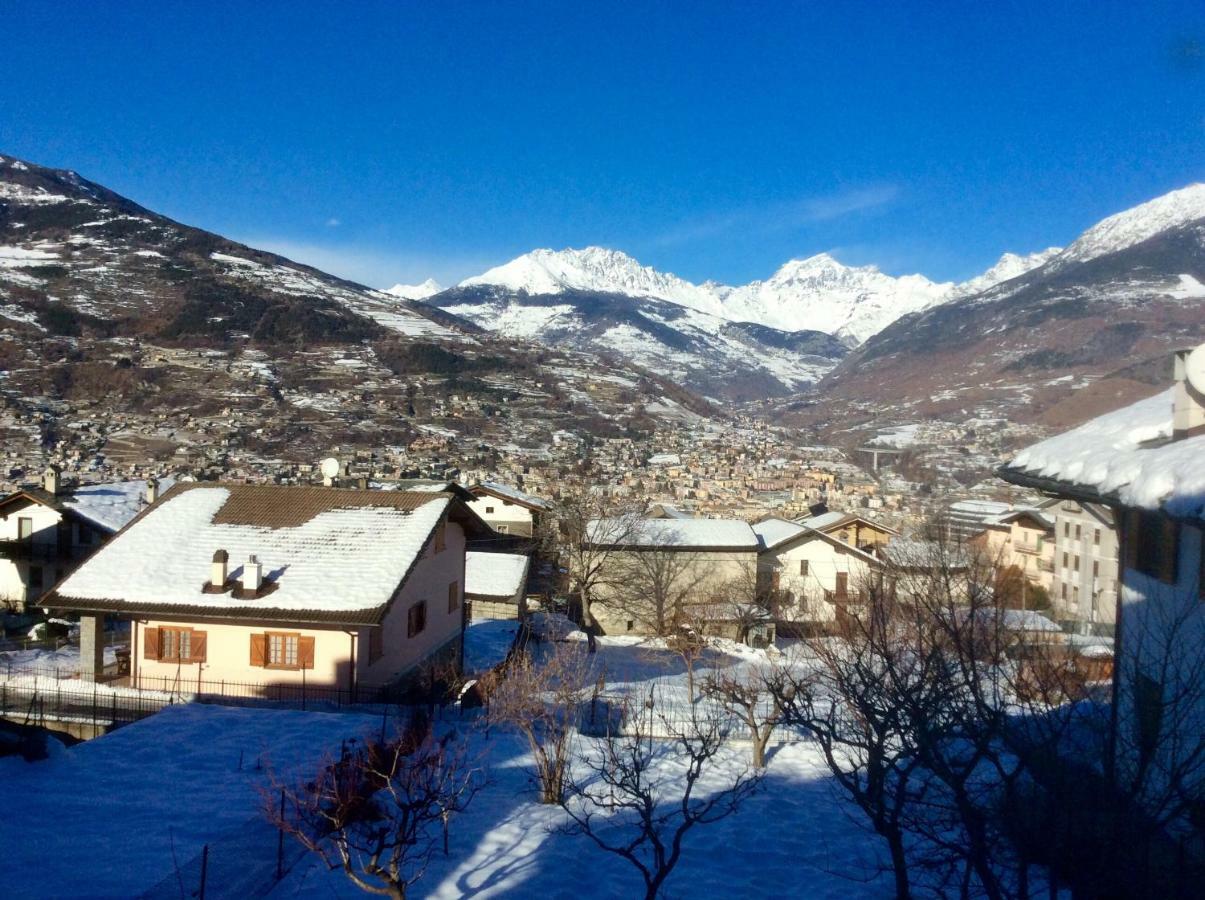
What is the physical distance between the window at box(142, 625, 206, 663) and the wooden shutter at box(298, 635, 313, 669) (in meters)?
2.24

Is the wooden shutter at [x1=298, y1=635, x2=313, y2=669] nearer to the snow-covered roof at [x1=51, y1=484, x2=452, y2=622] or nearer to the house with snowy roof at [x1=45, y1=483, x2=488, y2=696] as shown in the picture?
the house with snowy roof at [x1=45, y1=483, x2=488, y2=696]

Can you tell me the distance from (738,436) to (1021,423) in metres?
43.2

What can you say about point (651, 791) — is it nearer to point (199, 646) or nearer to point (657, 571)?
point (199, 646)

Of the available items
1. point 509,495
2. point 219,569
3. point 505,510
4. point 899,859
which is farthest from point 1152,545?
point 505,510

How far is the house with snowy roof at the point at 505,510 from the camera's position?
49500mm

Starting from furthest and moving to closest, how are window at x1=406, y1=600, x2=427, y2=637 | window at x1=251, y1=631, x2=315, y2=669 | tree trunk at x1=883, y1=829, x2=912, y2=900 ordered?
window at x1=406, y1=600, x2=427, y2=637 < window at x1=251, y1=631, x2=315, y2=669 < tree trunk at x1=883, y1=829, x2=912, y2=900

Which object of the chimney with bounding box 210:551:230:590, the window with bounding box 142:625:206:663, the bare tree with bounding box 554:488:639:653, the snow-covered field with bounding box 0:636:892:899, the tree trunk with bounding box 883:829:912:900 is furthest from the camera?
the bare tree with bounding box 554:488:639:653

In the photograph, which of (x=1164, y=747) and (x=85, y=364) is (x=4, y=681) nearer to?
(x=1164, y=747)

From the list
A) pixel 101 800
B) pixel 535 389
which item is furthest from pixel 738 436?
pixel 101 800

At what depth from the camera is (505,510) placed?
164 ft

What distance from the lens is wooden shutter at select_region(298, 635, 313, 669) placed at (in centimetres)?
1884

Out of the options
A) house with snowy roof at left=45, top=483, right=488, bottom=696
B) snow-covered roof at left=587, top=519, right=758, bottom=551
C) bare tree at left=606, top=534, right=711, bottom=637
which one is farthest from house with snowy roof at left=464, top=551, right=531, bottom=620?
house with snowy roof at left=45, top=483, right=488, bottom=696

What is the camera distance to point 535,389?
140125mm

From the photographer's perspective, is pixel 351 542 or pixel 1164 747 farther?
pixel 351 542
